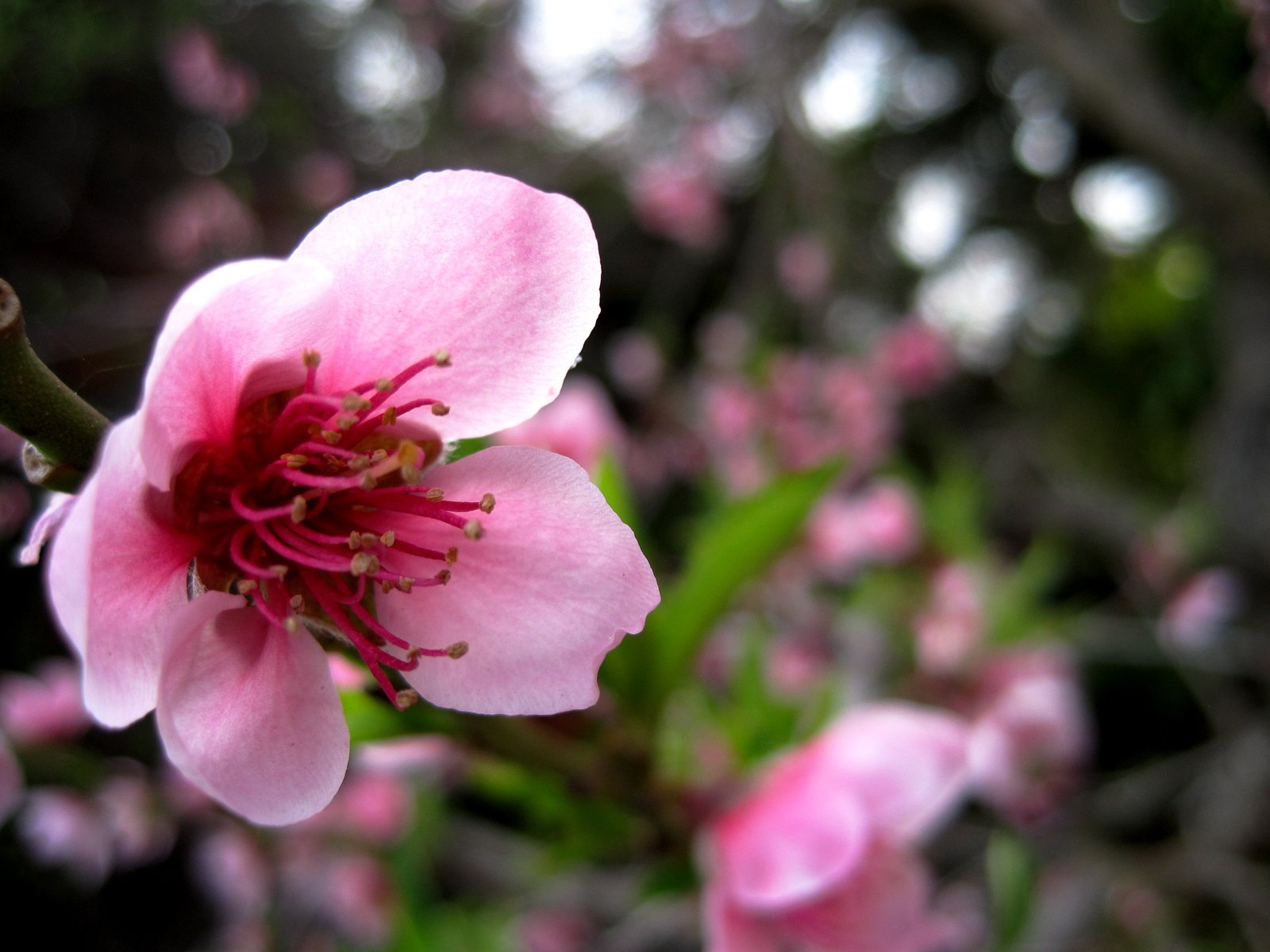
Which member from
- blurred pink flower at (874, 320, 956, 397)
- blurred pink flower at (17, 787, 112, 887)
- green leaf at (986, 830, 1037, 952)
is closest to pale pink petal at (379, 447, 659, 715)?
green leaf at (986, 830, 1037, 952)

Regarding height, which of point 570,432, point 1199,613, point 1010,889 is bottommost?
point 1199,613

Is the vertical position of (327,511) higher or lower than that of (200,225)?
higher

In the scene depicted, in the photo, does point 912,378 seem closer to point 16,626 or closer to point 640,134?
point 640,134

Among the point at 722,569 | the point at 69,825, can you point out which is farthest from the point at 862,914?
the point at 69,825

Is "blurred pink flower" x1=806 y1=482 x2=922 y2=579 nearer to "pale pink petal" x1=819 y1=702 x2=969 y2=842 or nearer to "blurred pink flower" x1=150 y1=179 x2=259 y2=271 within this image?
"pale pink petal" x1=819 y1=702 x2=969 y2=842

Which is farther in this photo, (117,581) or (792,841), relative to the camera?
(792,841)

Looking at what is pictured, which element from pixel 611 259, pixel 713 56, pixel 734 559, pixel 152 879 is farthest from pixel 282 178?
pixel 734 559

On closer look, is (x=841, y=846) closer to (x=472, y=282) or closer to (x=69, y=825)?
(x=472, y=282)
